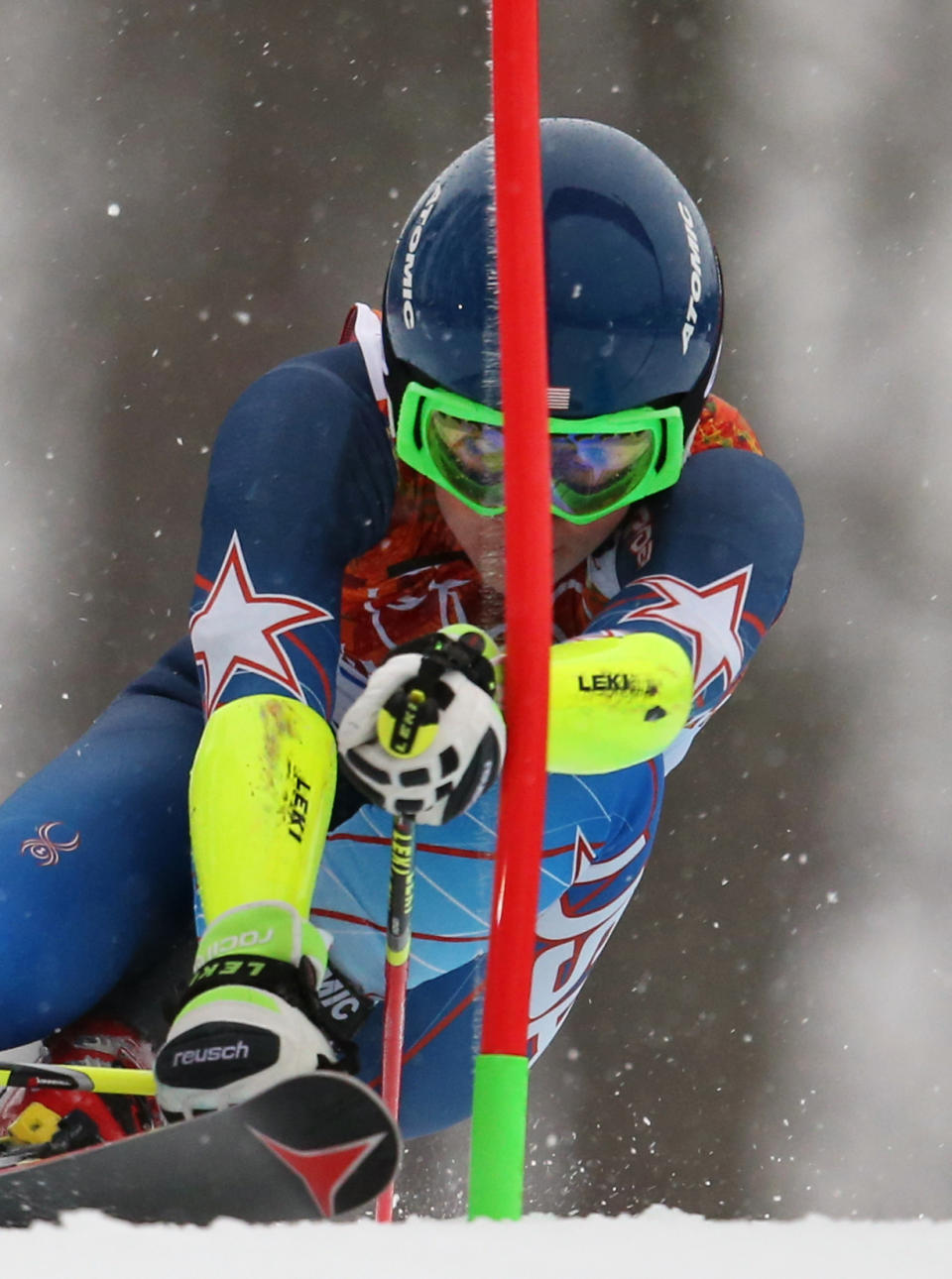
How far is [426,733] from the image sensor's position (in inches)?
37.4

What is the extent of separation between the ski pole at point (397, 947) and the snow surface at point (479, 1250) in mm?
352

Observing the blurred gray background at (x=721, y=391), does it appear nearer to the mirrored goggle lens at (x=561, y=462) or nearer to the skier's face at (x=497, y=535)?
the skier's face at (x=497, y=535)

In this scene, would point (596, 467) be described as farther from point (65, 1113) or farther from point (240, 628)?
point (65, 1113)

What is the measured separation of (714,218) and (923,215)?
0.38 metres

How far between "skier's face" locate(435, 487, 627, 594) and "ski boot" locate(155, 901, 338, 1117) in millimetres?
393

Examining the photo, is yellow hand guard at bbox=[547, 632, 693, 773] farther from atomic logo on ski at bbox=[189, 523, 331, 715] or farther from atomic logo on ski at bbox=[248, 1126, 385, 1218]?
atomic logo on ski at bbox=[248, 1126, 385, 1218]

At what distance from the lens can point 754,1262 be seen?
69cm

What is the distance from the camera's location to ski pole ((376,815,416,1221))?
1118 mm

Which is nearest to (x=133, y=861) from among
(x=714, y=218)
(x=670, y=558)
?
(x=670, y=558)

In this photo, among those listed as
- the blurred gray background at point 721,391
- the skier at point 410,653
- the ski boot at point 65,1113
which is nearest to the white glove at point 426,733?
the skier at point 410,653

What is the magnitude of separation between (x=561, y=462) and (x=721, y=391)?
1.78m

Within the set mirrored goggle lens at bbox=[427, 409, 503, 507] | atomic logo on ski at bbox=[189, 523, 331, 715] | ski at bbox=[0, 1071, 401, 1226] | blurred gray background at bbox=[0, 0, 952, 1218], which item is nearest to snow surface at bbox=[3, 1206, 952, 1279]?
ski at bbox=[0, 1071, 401, 1226]

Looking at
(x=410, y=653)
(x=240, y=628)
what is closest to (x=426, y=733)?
(x=410, y=653)

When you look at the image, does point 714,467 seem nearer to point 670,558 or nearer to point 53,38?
point 670,558
